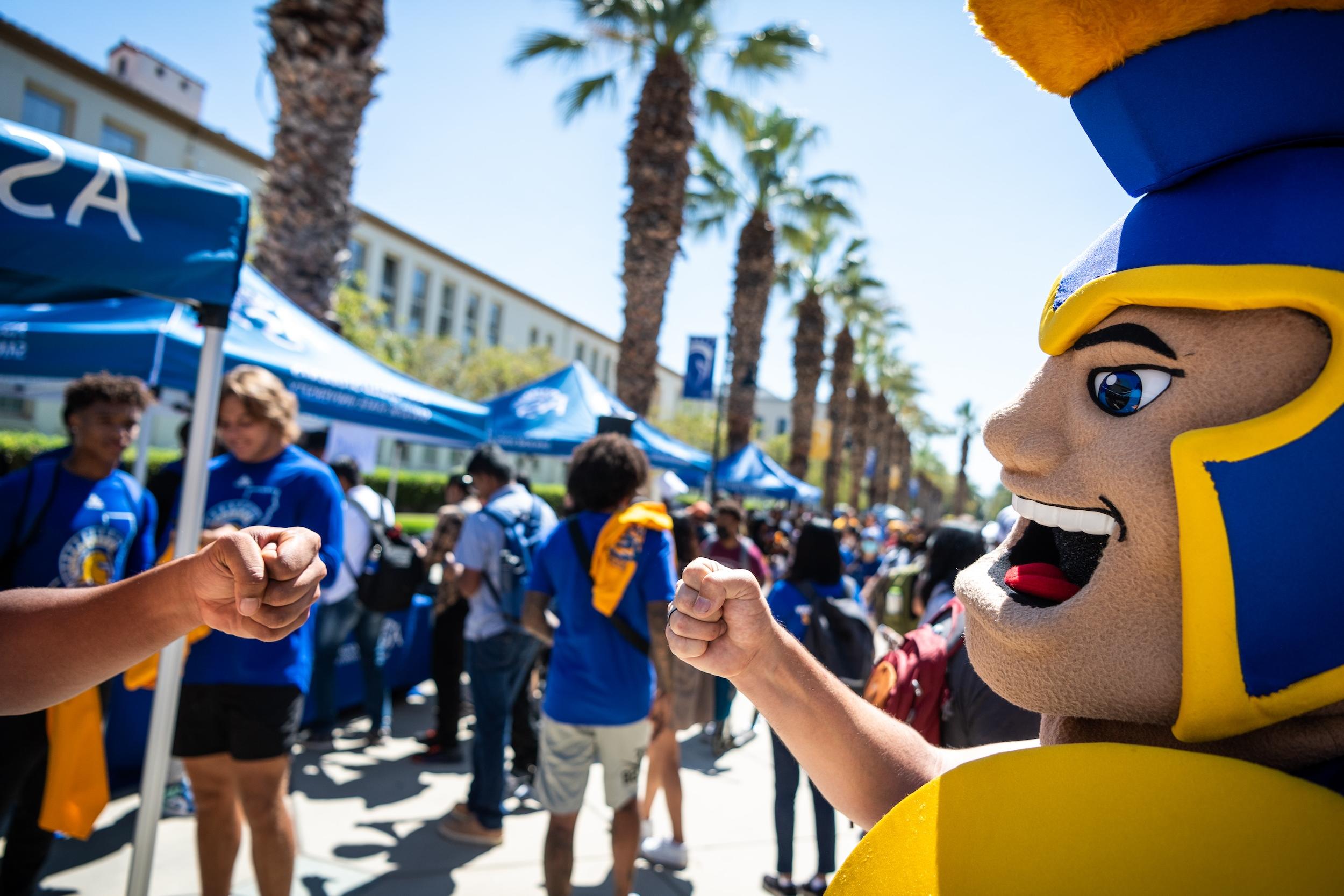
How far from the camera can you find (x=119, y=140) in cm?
2191

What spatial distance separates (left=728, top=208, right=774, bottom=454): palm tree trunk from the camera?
17.0 metres

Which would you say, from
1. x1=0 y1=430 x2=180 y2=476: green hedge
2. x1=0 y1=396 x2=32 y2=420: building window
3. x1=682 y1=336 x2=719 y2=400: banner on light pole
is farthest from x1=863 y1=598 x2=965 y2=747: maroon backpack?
x1=0 y1=396 x2=32 y2=420: building window

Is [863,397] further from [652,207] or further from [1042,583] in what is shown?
[1042,583]

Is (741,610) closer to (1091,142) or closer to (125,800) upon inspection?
(1091,142)

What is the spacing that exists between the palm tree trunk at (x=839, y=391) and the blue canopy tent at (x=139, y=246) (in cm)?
2511

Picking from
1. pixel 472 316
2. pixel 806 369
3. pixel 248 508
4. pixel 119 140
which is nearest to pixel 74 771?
pixel 248 508

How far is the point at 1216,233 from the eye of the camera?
0.90m

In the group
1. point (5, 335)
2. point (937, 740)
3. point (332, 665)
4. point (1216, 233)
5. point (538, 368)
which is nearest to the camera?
point (1216, 233)

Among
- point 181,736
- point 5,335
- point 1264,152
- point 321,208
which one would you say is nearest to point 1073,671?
point 1264,152

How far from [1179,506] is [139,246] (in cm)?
275

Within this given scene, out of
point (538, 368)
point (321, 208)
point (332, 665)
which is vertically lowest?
point (332, 665)

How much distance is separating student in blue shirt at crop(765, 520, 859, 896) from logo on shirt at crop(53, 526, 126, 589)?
2.90m

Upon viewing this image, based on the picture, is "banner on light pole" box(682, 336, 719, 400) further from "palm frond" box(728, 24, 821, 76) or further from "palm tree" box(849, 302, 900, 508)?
"palm tree" box(849, 302, 900, 508)

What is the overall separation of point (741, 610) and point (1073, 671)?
0.45 m
